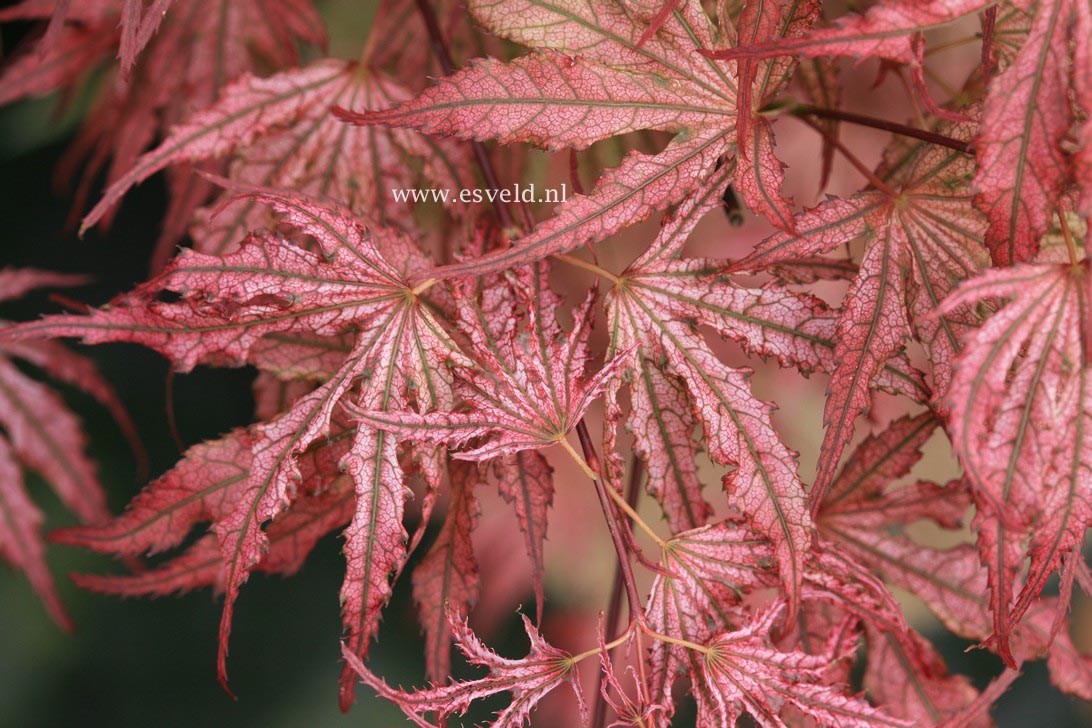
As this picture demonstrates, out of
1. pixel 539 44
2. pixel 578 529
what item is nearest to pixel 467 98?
pixel 539 44

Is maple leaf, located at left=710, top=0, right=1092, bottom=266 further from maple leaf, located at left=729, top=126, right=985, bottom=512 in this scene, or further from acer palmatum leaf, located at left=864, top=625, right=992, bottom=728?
acer palmatum leaf, located at left=864, top=625, right=992, bottom=728

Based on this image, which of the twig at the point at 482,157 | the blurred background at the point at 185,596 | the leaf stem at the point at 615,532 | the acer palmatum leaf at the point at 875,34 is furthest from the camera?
the blurred background at the point at 185,596

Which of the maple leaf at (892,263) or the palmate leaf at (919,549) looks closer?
the maple leaf at (892,263)

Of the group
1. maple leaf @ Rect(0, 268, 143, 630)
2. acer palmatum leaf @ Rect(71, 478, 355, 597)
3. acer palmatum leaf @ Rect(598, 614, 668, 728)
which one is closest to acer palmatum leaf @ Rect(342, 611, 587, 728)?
acer palmatum leaf @ Rect(598, 614, 668, 728)

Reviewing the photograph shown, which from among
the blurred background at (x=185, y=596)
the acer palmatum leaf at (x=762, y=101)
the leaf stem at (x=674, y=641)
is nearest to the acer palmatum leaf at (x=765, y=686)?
the leaf stem at (x=674, y=641)

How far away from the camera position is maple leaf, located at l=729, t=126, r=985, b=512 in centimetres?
41

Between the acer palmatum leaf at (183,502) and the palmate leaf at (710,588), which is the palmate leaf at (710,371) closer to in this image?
the palmate leaf at (710,588)

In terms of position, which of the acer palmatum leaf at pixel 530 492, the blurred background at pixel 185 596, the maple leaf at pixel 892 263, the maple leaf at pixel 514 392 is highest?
the maple leaf at pixel 892 263

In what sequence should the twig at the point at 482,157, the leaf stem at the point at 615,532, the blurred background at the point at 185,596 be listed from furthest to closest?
the blurred background at the point at 185,596 < the twig at the point at 482,157 < the leaf stem at the point at 615,532

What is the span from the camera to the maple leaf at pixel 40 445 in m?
0.75

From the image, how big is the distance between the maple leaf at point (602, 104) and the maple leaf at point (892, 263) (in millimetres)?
48

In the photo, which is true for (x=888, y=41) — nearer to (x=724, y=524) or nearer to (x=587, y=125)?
(x=587, y=125)

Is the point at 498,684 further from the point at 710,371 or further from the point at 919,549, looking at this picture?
the point at 919,549

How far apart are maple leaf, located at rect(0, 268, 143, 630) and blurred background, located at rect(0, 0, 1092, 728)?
271mm
